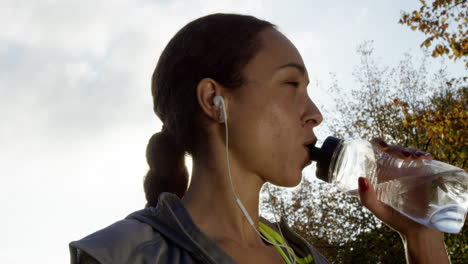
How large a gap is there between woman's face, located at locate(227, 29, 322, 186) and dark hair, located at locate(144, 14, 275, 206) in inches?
2.7

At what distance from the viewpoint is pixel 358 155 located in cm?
267

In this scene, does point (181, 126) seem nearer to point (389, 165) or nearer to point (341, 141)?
point (341, 141)

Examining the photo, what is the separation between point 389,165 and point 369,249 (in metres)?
17.2

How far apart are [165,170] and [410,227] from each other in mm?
1130

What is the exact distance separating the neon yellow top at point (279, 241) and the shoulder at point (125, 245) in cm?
63

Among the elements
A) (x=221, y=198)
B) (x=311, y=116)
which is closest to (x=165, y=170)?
(x=221, y=198)

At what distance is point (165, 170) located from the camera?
2523 millimetres

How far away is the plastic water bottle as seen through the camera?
260 centimetres

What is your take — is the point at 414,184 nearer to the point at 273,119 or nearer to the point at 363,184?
the point at 363,184

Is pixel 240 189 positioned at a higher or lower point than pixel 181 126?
lower

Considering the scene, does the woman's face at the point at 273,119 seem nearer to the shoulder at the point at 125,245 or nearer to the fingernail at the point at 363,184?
the fingernail at the point at 363,184

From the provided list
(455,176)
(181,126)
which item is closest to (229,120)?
(181,126)

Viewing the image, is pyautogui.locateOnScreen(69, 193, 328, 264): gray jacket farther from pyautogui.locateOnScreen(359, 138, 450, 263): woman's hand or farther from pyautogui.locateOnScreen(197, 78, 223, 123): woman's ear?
pyautogui.locateOnScreen(359, 138, 450, 263): woman's hand

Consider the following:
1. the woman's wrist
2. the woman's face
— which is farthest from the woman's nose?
the woman's wrist
